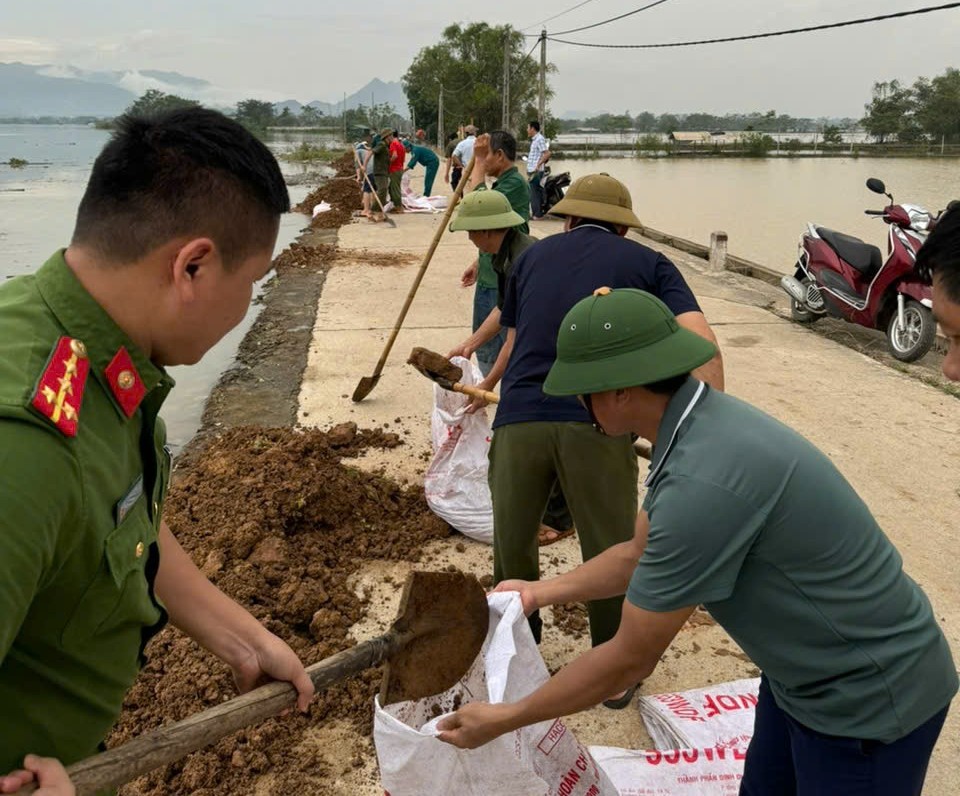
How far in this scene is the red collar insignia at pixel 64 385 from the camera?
877mm

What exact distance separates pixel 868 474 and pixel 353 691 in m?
3.19

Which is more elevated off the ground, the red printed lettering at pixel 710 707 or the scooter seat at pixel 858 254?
the scooter seat at pixel 858 254

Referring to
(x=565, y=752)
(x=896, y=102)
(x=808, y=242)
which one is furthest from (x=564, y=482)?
(x=896, y=102)

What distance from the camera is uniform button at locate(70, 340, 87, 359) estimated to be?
99 cm

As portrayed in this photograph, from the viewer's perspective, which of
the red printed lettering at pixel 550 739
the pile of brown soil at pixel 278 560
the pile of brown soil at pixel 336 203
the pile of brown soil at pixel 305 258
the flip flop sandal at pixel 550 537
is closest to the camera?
the red printed lettering at pixel 550 739

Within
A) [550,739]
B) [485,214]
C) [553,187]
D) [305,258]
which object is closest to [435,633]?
[550,739]

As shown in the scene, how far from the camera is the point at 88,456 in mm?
956

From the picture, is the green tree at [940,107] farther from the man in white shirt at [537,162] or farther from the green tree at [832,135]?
the man in white shirt at [537,162]

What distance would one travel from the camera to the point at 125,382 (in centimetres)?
106

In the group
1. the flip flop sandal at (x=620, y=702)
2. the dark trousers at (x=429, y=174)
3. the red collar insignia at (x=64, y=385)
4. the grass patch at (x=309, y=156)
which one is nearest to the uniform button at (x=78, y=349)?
the red collar insignia at (x=64, y=385)

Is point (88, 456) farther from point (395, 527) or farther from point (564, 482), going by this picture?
point (395, 527)

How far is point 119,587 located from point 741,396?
5209mm

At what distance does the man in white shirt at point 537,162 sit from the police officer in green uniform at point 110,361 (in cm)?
1238

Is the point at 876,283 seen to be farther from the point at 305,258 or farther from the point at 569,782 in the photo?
the point at 305,258
